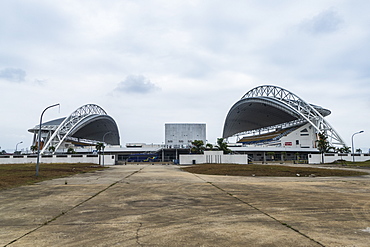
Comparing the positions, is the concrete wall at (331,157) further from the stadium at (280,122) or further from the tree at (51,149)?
the tree at (51,149)

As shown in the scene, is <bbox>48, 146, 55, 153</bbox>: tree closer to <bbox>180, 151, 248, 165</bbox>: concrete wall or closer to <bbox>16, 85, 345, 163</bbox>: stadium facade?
<bbox>16, 85, 345, 163</bbox>: stadium facade

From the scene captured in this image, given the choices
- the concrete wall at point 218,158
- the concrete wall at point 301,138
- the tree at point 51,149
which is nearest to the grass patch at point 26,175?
the concrete wall at point 218,158

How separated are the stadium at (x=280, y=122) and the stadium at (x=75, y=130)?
55.6m

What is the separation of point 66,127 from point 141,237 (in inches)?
3787

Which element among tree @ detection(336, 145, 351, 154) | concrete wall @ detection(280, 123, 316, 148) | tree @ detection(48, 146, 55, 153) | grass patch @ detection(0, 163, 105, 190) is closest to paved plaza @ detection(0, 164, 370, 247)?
grass patch @ detection(0, 163, 105, 190)

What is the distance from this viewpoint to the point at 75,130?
305 feet

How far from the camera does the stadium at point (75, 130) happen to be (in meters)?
88.4

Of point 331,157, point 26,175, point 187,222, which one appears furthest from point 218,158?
point 187,222

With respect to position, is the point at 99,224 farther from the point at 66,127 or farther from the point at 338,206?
the point at 66,127

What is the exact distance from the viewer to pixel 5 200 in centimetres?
1102

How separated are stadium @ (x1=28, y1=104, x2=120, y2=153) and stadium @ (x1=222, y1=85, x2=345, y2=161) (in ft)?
182

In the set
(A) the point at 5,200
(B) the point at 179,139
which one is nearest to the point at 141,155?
(B) the point at 179,139

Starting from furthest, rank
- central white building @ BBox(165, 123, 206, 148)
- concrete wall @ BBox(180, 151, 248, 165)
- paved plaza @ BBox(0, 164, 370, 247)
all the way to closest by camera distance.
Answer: central white building @ BBox(165, 123, 206, 148)
concrete wall @ BBox(180, 151, 248, 165)
paved plaza @ BBox(0, 164, 370, 247)

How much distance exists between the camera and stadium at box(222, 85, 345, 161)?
83.6m
